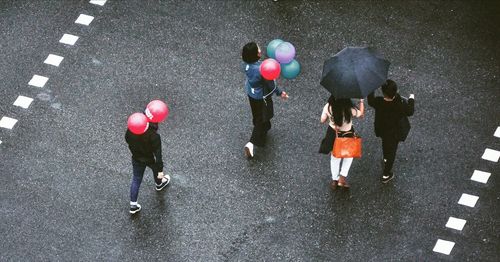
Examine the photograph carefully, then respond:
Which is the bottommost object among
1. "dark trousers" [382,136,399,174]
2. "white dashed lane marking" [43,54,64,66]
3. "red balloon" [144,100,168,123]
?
"white dashed lane marking" [43,54,64,66]

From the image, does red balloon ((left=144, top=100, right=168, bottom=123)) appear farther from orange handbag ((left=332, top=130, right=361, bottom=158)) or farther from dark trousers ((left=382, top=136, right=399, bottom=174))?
dark trousers ((left=382, top=136, right=399, bottom=174))

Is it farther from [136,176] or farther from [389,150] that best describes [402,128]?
[136,176]

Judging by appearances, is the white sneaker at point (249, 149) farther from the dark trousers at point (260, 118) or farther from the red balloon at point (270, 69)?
the red balloon at point (270, 69)

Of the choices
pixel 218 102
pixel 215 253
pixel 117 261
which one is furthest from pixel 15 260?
pixel 218 102

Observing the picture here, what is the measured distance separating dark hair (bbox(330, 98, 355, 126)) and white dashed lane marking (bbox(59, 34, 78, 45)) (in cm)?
477

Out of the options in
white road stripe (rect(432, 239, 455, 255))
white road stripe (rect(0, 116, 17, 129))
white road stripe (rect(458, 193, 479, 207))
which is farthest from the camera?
white road stripe (rect(0, 116, 17, 129))

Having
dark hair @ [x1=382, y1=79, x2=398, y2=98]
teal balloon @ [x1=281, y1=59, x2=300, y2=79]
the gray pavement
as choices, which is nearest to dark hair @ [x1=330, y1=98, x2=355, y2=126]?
dark hair @ [x1=382, y1=79, x2=398, y2=98]

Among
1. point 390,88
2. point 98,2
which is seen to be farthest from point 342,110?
point 98,2

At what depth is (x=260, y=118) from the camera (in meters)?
12.0

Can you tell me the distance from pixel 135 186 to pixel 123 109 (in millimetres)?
1840

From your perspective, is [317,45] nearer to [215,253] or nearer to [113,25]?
[113,25]

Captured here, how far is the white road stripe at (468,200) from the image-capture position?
37.7ft

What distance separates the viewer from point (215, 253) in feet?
36.7

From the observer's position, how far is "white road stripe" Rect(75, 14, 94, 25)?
1420 centimetres
